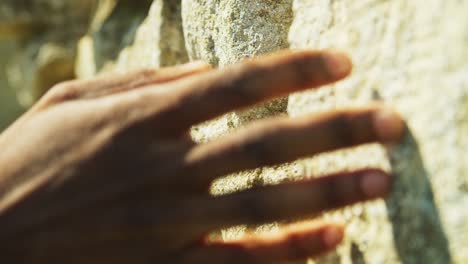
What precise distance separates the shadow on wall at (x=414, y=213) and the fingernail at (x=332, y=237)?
1.6 inches

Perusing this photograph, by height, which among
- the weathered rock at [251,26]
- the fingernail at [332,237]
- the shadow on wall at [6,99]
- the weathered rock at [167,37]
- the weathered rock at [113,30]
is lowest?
the fingernail at [332,237]

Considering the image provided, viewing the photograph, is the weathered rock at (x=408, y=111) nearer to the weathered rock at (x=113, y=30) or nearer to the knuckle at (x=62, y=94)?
the knuckle at (x=62, y=94)

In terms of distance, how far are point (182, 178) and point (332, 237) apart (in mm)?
121

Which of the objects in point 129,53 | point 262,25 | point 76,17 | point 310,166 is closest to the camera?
point 310,166

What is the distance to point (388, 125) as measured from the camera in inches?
18.6

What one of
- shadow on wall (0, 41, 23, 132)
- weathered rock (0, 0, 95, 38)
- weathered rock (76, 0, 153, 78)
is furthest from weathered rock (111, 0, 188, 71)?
shadow on wall (0, 41, 23, 132)

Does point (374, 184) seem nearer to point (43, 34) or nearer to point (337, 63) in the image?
point (337, 63)

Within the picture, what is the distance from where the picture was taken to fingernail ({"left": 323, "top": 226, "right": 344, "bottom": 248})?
19.6 inches

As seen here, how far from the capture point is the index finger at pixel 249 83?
48 centimetres

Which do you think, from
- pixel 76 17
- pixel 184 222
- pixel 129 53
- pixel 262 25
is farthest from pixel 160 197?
pixel 76 17

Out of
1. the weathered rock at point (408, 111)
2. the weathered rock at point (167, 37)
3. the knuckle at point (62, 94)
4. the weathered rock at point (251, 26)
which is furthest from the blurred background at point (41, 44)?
the weathered rock at point (408, 111)

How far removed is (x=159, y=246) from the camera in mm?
489

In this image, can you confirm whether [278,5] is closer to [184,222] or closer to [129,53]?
[184,222]

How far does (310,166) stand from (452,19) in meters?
0.18
